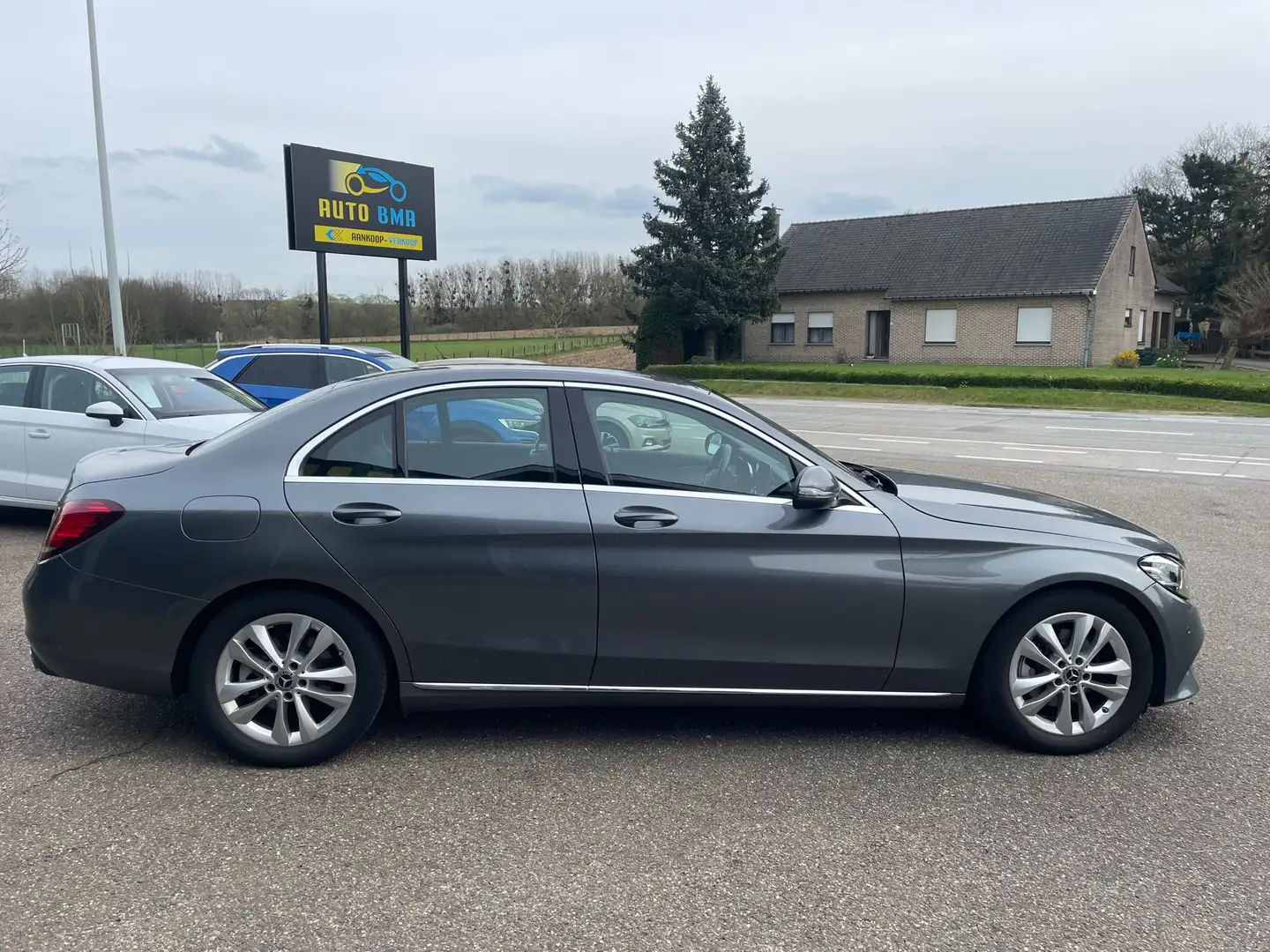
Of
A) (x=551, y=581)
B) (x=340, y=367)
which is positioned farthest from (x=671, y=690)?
(x=340, y=367)

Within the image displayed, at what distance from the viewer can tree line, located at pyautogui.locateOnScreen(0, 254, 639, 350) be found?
40.5 metres

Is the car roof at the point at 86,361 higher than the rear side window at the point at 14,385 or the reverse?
higher

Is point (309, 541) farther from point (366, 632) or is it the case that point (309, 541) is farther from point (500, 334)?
point (500, 334)

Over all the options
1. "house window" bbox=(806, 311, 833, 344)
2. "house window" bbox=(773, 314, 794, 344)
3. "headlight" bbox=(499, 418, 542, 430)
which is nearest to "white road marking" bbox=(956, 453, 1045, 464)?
"headlight" bbox=(499, 418, 542, 430)

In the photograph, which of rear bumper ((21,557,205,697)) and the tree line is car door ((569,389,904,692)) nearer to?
rear bumper ((21,557,205,697))

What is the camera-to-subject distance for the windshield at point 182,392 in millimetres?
8364

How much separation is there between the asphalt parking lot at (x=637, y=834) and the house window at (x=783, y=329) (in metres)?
39.8

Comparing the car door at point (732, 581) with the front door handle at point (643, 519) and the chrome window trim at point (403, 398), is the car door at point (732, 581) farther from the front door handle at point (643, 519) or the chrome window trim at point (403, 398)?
the chrome window trim at point (403, 398)

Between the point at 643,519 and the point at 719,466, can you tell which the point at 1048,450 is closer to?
the point at 719,466

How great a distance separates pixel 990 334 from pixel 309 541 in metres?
38.1

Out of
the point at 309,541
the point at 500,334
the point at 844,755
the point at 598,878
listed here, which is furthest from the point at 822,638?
the point at 500,334

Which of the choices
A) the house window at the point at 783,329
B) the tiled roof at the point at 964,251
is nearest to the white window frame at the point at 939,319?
the tiled roof at the point at 964,251

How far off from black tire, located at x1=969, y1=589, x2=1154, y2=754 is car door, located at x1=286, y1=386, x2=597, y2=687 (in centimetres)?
→ 163

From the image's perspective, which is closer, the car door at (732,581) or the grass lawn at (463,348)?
the car door at (732,581)
